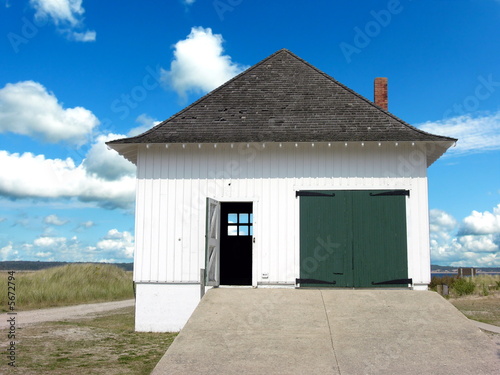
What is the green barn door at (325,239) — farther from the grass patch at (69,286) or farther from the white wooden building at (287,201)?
the grass patch at (69,286)

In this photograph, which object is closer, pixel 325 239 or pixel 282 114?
pixel 325 239

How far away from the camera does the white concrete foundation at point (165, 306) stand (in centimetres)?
1293

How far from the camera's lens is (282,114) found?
1392cm

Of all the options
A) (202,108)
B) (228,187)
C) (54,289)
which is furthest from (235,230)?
(54,289)

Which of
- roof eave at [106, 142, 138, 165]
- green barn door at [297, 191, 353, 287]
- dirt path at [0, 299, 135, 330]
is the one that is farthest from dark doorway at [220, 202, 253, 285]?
dirt path at [0, 299, 135, 330]

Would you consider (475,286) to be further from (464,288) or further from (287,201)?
(287,201)

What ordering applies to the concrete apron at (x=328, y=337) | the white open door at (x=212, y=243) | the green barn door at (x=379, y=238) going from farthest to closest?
1. the green barn door at (x=379, y=238)
2. the white open door at (x=212, y=243)
3. the concrete apron at (x=328, y=337)

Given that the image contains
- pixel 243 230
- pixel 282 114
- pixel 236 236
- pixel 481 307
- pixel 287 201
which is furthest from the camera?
pixel 481 307

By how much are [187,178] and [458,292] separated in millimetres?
17136

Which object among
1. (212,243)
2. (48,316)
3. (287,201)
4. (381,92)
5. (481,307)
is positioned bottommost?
(48,316)

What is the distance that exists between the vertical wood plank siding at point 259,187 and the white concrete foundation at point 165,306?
0.26 m

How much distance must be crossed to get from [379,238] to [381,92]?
Answer: 5214mm

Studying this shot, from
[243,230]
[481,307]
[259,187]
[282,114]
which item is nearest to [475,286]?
[481,307]

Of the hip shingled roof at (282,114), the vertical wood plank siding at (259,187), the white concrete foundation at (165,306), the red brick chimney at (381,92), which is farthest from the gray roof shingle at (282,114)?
the white concrete foundation at (165,306)
